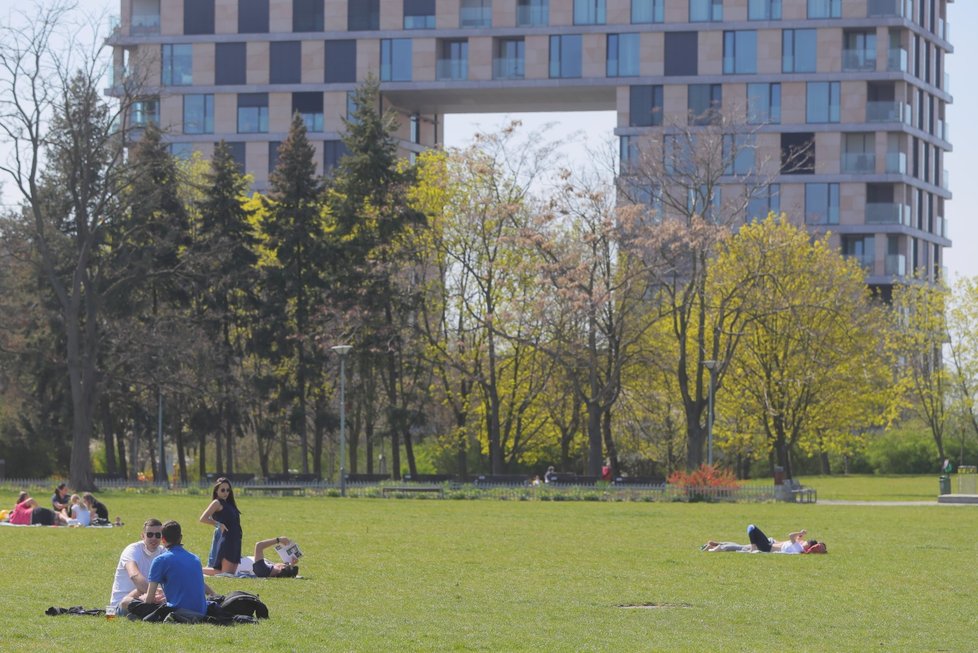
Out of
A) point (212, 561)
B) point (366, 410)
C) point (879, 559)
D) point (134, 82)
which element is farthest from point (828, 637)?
point (366, 410)

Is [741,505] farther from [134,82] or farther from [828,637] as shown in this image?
[828,637]

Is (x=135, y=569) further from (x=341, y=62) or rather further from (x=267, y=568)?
(x=341, y=62)

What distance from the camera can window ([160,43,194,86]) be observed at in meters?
100

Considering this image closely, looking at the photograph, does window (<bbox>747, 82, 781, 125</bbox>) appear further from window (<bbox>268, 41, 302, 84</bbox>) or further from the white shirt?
the white shirt

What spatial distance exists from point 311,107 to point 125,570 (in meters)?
84.1

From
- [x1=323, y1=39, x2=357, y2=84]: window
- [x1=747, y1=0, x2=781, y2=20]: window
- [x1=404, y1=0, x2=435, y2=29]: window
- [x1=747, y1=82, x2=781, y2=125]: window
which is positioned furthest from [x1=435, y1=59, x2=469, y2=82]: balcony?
[x1=747, y1=0, x2=781, y2=20]: window

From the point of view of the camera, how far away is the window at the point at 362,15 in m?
98.8

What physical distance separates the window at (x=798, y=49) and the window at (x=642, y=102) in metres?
7.46

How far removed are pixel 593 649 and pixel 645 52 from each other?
280 ft

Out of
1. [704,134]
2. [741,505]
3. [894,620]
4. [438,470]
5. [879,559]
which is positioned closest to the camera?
[894,620]

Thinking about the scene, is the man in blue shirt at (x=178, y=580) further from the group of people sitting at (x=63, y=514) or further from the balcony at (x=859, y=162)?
the balcony at (x=859, y=162)

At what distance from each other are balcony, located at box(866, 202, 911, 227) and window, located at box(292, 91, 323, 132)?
33.1 m

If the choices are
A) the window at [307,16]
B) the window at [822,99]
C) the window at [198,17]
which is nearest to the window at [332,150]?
the window at [307,16]

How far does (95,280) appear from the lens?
5862 centimetres
